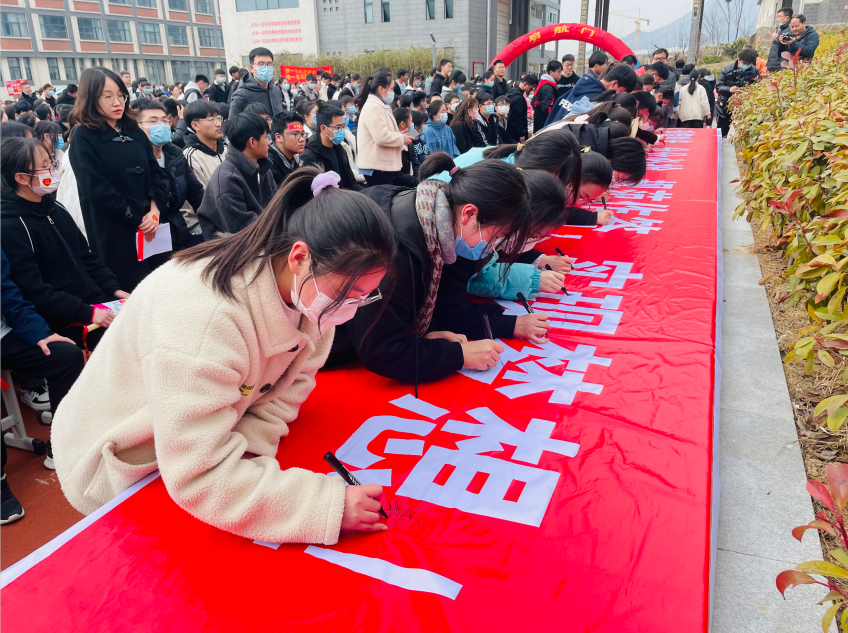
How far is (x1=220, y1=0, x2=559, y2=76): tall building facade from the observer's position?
24078 millimetres

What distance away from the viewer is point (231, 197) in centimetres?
304

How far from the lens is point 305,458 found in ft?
4.42

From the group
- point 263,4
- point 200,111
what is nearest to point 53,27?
point 263,4

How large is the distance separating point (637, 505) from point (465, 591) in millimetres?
428

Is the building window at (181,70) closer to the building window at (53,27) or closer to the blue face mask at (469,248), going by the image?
the building window at (53,27)

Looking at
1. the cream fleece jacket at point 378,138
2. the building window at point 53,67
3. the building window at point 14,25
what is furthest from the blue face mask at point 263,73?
the building window at point 53,67

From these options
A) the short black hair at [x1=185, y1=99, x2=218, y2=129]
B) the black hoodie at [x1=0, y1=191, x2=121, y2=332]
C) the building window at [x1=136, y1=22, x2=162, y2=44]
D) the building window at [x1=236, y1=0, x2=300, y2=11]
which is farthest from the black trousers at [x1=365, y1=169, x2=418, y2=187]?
the building window at [x1=136, y1=22, x2=162, y2=44]

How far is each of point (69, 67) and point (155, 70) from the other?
4625 millimetres

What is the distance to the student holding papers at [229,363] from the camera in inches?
38.1

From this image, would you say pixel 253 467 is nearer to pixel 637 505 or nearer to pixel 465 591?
pixel 465 591

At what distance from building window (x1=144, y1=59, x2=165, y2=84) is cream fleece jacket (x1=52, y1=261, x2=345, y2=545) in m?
33.8

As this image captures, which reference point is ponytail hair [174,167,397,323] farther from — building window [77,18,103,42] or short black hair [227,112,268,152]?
building window [77,18,103,42]

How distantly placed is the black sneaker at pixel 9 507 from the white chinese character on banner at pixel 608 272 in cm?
224

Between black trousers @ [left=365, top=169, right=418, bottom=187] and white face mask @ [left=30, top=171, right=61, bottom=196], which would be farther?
black trousers @ [left=365, top=169, right=418, bottom=187]
